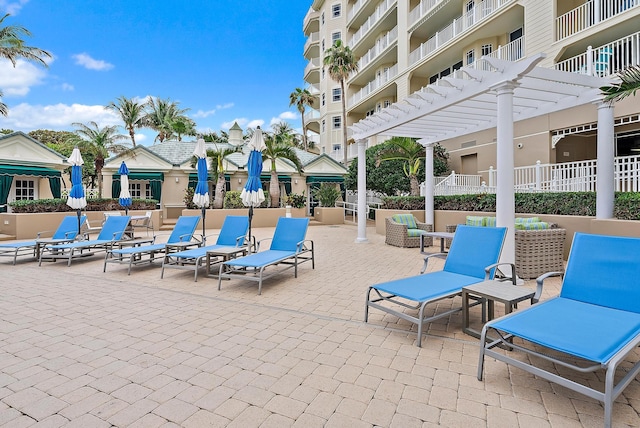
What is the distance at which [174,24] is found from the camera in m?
31.2

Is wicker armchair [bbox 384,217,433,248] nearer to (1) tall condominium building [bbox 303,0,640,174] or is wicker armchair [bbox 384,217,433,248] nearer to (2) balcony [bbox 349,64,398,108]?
(1) tall condominium building [bbox 303,0,640,174]

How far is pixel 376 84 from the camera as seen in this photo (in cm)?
2684

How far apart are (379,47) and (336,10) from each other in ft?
32.4

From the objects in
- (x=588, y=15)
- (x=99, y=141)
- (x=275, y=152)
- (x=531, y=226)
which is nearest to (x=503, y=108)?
(x=531, y=226)

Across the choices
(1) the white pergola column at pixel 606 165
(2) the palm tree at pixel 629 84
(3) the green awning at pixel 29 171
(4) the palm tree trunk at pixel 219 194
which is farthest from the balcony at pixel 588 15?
(3) the green awning at pixel 29 171

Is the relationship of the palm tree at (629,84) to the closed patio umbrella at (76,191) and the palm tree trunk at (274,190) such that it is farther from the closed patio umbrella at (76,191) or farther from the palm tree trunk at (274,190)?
the palm tree trunk at (274,190)

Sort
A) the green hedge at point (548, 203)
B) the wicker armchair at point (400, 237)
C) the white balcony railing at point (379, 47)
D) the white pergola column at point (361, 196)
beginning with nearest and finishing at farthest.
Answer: the green hedge at point (548, 203) → the wicker armchair at point (400, 237) → the white pergola column at point (361, 196) → the white balcony railing at point (379, 47)

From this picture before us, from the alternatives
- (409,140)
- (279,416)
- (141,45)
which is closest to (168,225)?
(409,140)

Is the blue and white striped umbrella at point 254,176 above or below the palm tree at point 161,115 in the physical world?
below

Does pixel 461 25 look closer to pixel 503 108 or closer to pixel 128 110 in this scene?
pixel 503 108

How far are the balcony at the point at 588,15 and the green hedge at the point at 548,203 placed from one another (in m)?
8.02

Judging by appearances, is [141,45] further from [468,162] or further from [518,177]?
[518,177]

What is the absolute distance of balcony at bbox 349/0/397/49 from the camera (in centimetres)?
2495

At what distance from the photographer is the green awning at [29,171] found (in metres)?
16.3
